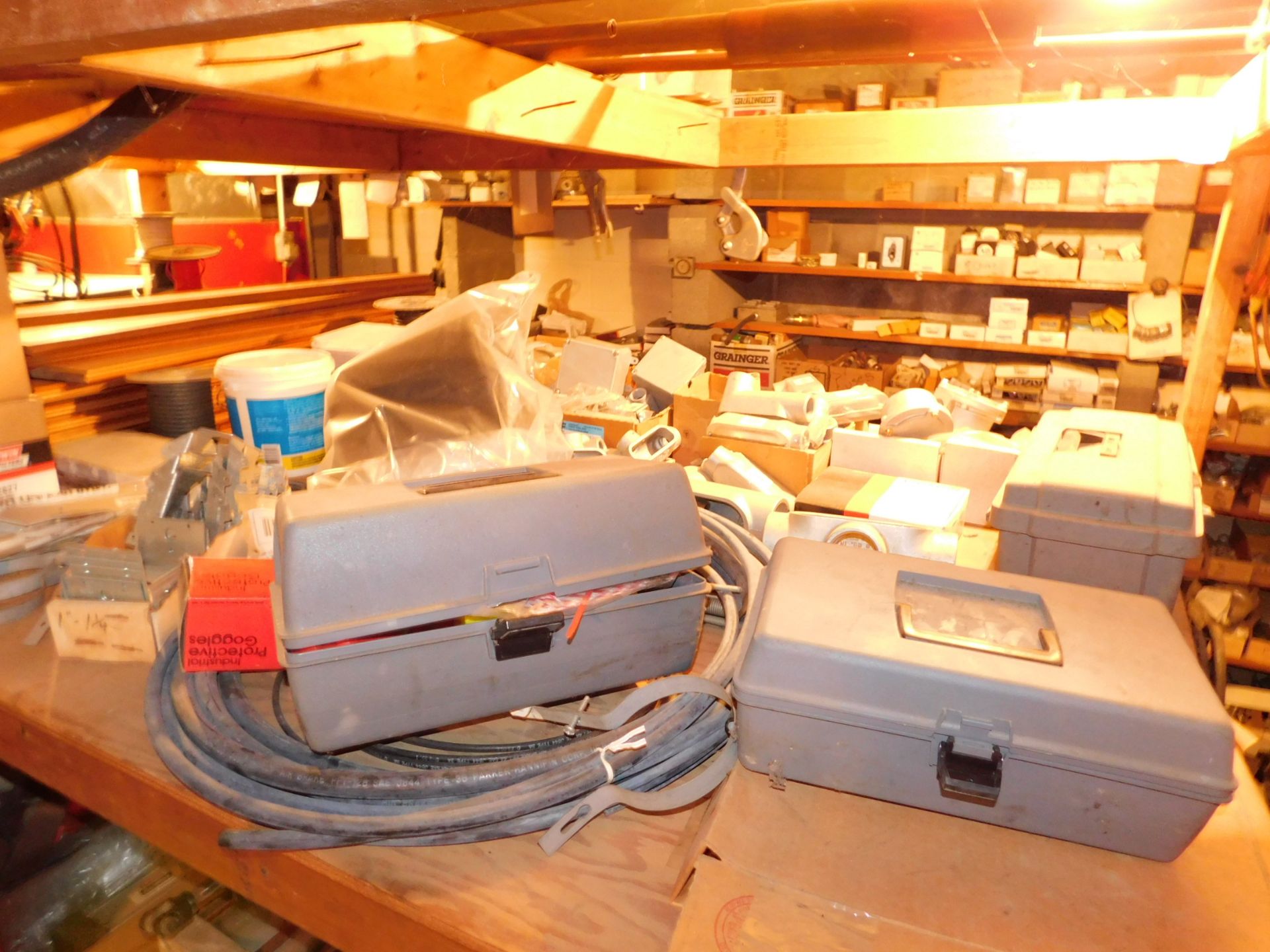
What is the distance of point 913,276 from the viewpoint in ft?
13.0

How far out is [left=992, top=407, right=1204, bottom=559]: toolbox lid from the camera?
1094 millimetres

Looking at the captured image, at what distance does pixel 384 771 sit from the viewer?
0.84 m

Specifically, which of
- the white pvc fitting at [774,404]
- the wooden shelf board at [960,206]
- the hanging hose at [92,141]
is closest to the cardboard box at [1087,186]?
the wooden shelf board at [960,206]

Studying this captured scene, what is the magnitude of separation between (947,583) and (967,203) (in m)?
3.42

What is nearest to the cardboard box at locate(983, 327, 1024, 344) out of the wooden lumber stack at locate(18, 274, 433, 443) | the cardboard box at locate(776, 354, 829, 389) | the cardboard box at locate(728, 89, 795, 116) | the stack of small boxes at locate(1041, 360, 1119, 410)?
the stack of small boxes at locate(1041, 360, 1119, 410)

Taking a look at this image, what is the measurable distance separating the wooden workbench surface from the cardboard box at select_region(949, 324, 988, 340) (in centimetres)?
364

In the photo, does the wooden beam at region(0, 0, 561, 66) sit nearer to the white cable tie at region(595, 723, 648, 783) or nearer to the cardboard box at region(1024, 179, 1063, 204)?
the white cable tie at region(595, 723, 648, 783)

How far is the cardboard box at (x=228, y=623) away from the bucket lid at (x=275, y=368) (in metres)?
0.58

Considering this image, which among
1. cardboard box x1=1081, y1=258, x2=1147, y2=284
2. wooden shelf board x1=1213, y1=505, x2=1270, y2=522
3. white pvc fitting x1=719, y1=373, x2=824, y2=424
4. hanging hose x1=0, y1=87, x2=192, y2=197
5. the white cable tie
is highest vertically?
hanging hose x1=0, y1=87, x2=192, y2=197

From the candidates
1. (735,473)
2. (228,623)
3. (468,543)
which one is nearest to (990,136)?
(735,473)

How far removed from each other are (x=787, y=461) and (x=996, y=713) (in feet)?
3.53

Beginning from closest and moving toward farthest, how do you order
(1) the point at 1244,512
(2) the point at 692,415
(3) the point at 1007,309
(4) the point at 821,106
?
1. (2) the point at 692,415
2. (1) the point at 1244,512
3. (3) the point at 1007,309
4. (4) the point at 821,106

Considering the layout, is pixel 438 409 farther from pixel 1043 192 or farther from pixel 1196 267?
pixel 1196 267

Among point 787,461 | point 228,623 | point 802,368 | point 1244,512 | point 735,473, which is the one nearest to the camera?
point 228,623
